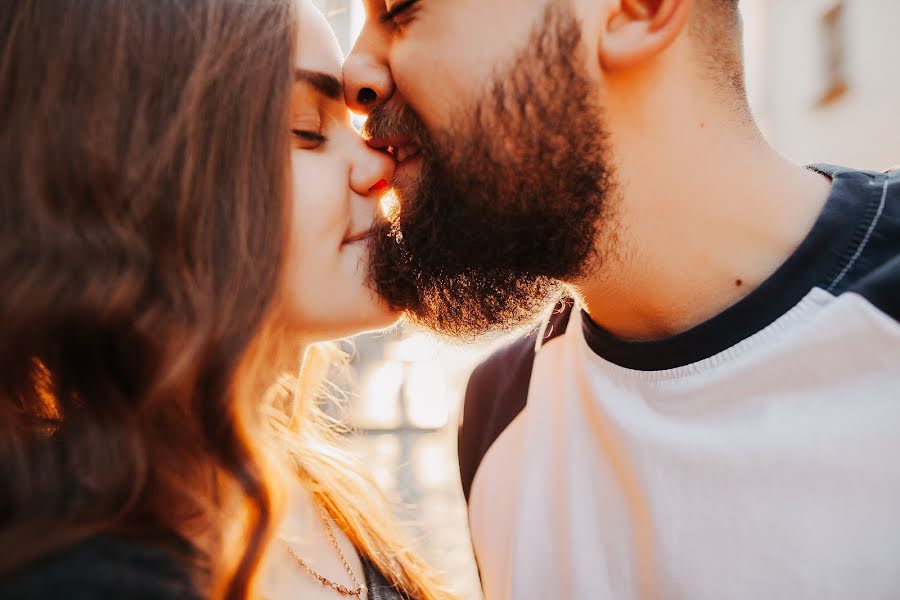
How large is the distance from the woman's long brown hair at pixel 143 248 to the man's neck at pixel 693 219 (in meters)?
0.82

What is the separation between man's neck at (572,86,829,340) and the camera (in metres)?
1.51

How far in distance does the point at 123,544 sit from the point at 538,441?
1.11m

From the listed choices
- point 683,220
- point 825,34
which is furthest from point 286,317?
point 825,34

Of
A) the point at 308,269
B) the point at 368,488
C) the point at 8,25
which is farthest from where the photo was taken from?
the point at 368,488

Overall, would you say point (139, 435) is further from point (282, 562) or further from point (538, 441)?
point (538, 441)

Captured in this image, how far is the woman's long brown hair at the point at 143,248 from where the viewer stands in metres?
1.20

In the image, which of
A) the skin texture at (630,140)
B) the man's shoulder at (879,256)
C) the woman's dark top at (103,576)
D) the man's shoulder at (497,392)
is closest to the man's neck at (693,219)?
the skin texture at (630,140)

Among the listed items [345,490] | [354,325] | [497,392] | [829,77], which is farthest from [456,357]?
[829,77]

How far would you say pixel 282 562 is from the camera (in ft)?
5.30

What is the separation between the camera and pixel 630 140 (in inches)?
64.6

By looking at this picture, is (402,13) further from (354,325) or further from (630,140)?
(354,325)

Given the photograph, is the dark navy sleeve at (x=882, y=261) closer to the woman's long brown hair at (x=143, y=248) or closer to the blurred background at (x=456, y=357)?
the woman's long brown hair at (x=143, y=248)

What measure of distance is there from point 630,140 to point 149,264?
3.59 ft

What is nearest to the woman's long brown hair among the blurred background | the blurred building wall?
the blurred background
